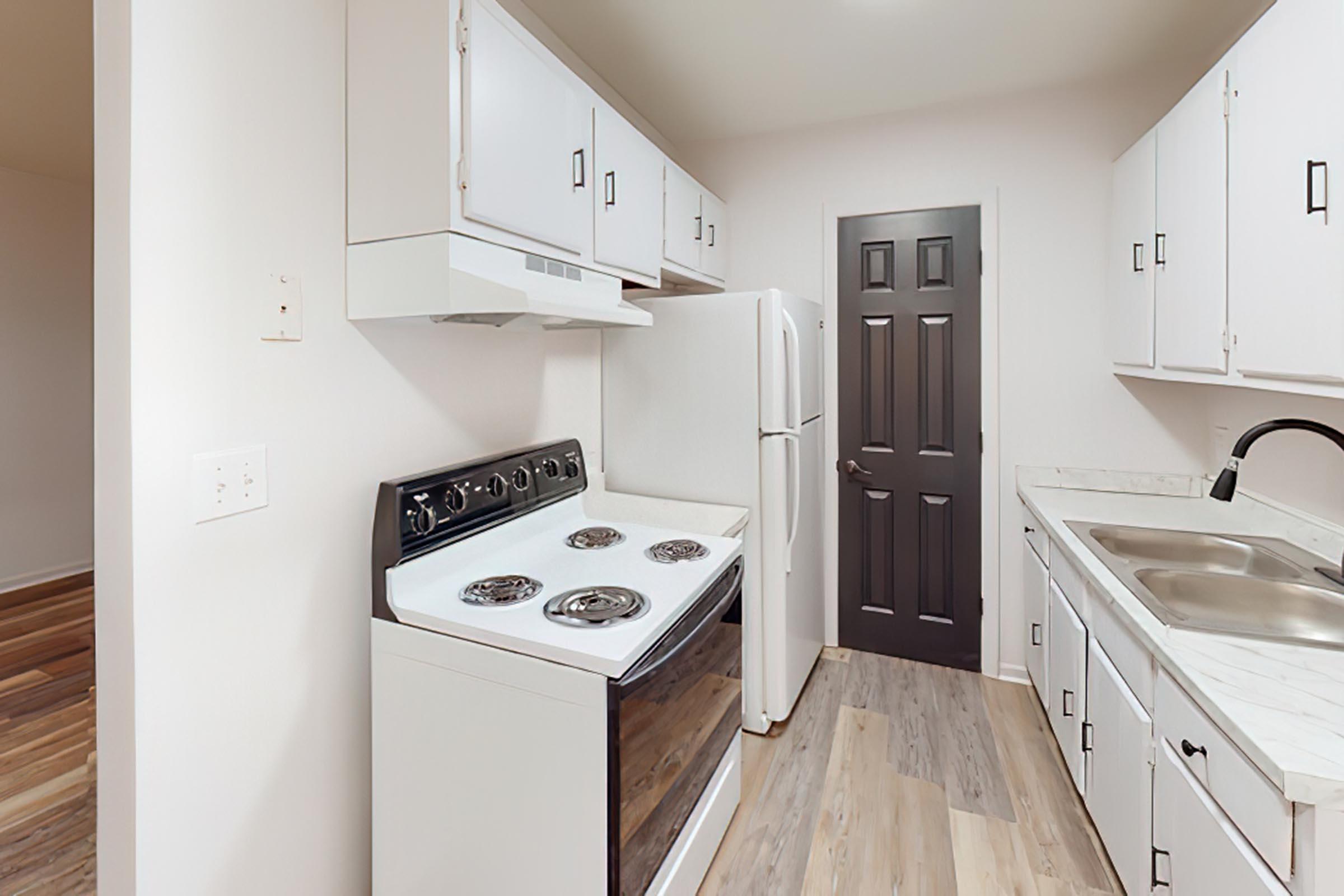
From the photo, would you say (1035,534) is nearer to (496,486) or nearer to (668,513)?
(668,513)

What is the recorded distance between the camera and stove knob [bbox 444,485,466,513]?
1537 millimetres

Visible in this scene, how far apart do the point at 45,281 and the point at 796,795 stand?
5.36m

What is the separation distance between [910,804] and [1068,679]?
2.11 feet

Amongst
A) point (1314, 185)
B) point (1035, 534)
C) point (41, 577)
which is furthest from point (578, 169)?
point (41, 577)

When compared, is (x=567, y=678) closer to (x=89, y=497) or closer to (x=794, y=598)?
(x=794, y=598)

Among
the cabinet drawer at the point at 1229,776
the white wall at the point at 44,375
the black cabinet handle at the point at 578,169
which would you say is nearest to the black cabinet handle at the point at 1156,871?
the cabinet drawer at the point at 1229,776

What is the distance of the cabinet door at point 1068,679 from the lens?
1.83m

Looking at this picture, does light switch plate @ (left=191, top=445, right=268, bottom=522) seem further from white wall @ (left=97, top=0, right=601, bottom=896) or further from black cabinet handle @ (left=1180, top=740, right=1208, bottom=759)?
black cabinet handle @ (left=1180, top=740, right=1208, bottom=759)

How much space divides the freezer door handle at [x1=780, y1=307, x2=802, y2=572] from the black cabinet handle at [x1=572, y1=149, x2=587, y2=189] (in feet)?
3.01

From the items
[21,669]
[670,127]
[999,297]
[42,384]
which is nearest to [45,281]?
[42,384]

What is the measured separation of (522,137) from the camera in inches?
56.4

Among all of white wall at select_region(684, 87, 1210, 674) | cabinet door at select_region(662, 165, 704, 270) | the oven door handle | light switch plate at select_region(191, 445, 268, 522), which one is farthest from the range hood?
white wall at select_region(684, 87, 1210, 674)

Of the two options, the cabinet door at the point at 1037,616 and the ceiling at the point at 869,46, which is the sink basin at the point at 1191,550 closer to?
the cabinet door at the point at 1037,616

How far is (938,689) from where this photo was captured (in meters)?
2.70
